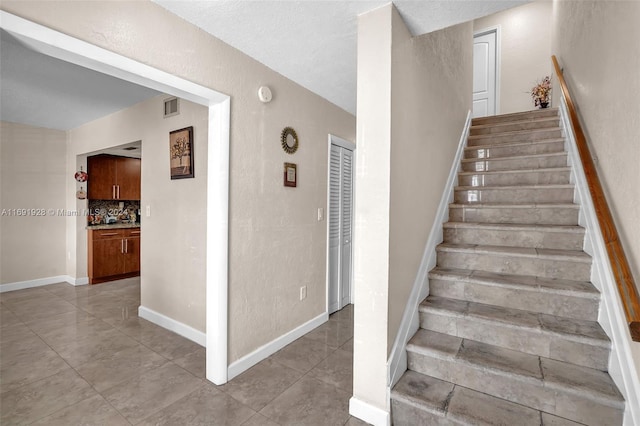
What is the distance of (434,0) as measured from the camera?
1.55 meters

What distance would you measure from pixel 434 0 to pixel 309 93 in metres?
1.48

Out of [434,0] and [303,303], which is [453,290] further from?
[434,0]

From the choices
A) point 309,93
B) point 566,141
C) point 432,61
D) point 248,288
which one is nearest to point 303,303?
point 248,288

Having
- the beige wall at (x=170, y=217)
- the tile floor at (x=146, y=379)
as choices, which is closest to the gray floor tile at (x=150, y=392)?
the tile floor at (x=146, y=379)

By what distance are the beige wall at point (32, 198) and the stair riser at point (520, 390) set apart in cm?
541

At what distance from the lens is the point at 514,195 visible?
2623 mm

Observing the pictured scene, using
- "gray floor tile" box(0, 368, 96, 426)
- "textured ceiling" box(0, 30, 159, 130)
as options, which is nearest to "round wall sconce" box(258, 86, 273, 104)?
"textured ceiling" box(0, 30, 159, 130)

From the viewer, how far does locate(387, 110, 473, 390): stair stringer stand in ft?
5.61

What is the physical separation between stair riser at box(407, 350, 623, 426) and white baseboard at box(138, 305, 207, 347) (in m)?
1.85

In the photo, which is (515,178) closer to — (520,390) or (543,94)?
(520,390)

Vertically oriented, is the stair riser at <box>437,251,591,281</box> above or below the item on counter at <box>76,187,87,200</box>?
below

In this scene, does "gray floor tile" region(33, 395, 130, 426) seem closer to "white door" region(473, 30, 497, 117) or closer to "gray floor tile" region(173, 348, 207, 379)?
"gray floor tile" region(173, 348, 207, 379)

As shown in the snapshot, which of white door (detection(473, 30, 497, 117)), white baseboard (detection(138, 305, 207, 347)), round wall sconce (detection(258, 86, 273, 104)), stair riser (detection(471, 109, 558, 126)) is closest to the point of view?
round wall sconce (detection(258, 86, 273, 104))

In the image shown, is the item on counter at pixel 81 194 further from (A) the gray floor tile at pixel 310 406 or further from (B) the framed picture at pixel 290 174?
(A) the gray floor tile at pixel 310 406
